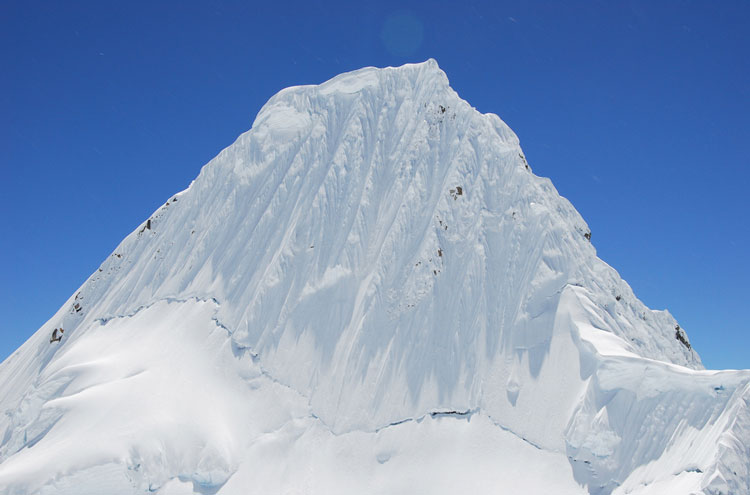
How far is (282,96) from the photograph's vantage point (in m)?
42.1

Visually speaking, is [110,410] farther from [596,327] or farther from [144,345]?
[596,327]

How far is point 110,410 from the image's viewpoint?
26.4 m

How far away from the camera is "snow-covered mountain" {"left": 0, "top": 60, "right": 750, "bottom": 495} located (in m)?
22.5

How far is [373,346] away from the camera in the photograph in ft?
94.9

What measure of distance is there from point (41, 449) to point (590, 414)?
24.5m

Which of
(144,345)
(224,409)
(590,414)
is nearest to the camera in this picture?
(590,414)

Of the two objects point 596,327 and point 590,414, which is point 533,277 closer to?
point 596,327

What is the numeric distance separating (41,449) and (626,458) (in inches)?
1000

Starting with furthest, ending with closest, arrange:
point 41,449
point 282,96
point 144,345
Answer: point 282,96, point 144,345, point 41,449

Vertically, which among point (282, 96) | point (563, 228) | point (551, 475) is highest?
point (282, 96)

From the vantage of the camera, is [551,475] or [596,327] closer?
[551,475]

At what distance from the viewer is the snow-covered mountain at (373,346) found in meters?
22.5

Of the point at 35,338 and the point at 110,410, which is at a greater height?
the point at 35,338

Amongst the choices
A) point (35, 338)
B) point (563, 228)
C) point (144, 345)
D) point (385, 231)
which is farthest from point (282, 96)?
point (35, 338)
